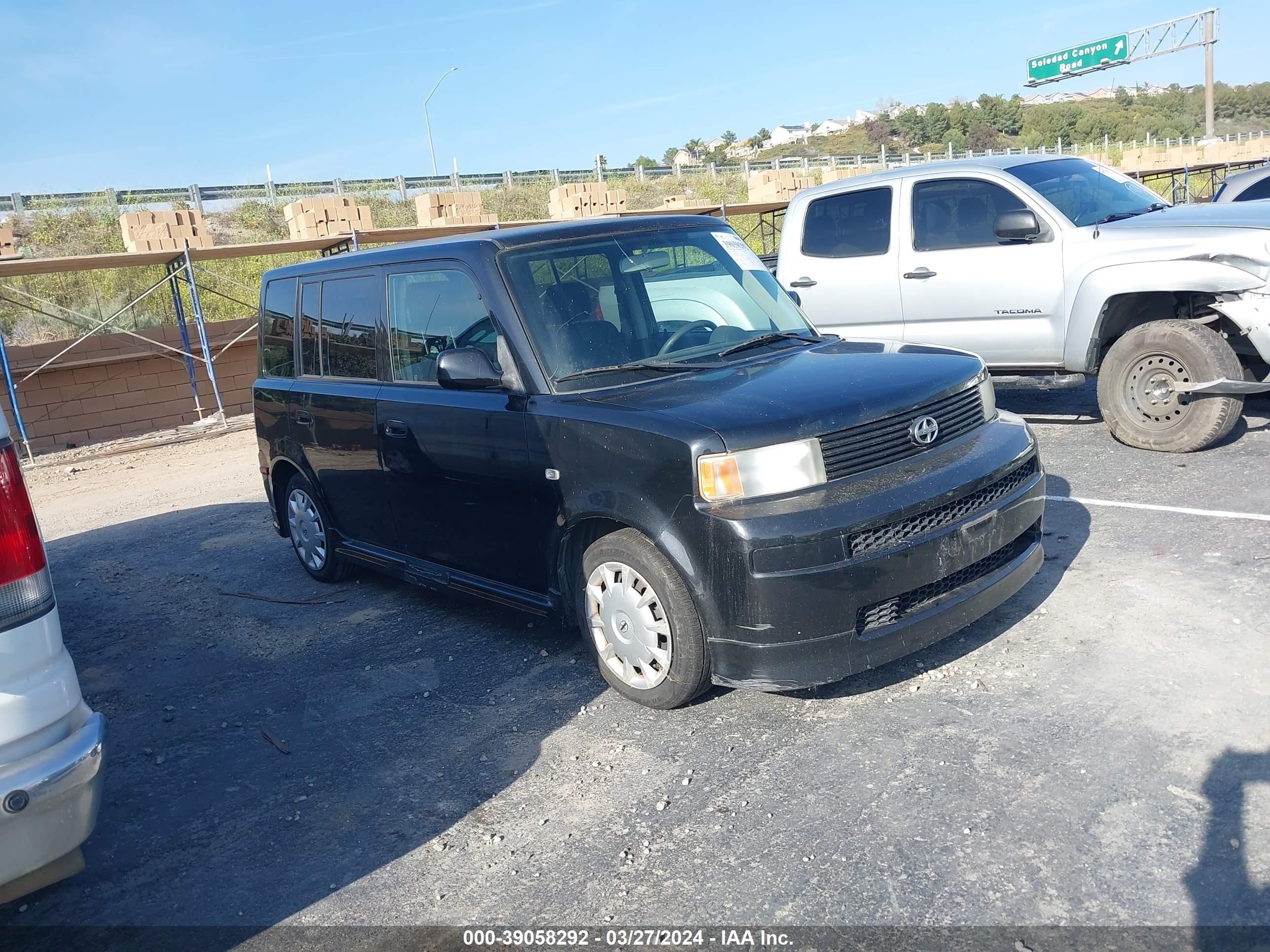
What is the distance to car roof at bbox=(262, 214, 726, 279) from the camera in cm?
474

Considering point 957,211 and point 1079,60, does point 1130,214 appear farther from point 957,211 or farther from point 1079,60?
point 1079,60

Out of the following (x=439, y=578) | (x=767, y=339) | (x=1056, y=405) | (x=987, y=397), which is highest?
(x=767, y=339)

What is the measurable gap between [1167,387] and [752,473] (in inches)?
177

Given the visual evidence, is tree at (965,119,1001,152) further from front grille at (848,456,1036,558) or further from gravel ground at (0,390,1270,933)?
front grille at (848,456,1036,558)

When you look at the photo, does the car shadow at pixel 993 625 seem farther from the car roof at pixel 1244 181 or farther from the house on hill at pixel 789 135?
the house on hill at pixel 789 135

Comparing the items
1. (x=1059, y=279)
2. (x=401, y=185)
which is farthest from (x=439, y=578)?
(x=401, y=185)

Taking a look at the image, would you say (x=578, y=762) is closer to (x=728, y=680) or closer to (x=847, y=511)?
(x=728, y=680)

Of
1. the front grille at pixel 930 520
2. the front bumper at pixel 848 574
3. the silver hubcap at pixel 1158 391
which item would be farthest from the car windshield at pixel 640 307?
the silver hubcap at pixel 1158 391

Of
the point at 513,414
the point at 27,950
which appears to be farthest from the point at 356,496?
the point at 27,950

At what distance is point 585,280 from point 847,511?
173 centimetres

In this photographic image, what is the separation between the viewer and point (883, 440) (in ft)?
12.7

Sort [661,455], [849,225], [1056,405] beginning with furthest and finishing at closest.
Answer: [1056,405]
[849,225]
[661,455]

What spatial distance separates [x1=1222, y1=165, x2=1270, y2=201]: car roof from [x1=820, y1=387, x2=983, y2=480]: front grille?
7.77 meters

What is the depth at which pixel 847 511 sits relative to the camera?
11.8ft
